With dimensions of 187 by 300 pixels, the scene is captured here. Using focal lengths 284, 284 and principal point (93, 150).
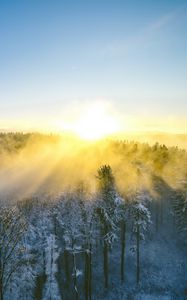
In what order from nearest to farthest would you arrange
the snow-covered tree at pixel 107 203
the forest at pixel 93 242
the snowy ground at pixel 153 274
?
the forest at pixel 93 242, the snow-covered tree at pixel 107 203, the snowy ground at pixel 153 274

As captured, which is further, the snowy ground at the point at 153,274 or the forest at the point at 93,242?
the snowy ground at the point at 153,274

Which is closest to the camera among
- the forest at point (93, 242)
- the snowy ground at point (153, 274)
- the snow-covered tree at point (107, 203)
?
the forest at point (93, 242)

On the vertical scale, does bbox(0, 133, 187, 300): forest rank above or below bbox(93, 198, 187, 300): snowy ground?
above

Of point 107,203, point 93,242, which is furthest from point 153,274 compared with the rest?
point 107,203

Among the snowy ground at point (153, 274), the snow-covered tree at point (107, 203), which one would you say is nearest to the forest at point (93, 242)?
the snow-covered tree at point (107, 203)

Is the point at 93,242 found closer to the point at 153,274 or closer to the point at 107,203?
the point at 107,203

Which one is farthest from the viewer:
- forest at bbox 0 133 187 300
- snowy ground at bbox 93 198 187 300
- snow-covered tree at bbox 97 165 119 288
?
snowy ground at bbox 93 198 187 300

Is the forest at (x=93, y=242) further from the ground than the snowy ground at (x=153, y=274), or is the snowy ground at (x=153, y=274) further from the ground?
the forest at (x=93, y=242)

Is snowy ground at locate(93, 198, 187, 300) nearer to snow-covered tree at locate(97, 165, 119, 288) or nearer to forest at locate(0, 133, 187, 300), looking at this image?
forest at locate(0, 133, 187, 300)

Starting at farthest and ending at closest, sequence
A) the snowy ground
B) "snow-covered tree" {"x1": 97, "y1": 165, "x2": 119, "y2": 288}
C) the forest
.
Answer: the snowy ground, "snow-covered tree" {"x1": 97, "y1": 165, "x2": 119, "y2": 288}, the forest

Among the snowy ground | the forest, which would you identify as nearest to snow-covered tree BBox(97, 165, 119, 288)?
the forest

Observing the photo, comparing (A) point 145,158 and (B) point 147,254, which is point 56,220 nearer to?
(B) point 147,254

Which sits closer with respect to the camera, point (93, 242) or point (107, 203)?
point (107, 203)

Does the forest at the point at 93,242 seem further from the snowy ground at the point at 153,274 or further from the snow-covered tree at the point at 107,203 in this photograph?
the snowy ground at the point at 153,274
